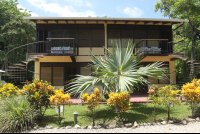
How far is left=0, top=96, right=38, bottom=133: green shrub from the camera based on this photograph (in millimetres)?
4920

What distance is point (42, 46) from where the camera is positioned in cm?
1249

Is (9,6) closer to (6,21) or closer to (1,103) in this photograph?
(6,21)

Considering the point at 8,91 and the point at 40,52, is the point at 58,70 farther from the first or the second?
the point at 8,91

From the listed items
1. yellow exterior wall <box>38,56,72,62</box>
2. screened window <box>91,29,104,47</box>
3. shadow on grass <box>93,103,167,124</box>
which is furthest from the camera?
screened window <box>91,29,104,47</box>

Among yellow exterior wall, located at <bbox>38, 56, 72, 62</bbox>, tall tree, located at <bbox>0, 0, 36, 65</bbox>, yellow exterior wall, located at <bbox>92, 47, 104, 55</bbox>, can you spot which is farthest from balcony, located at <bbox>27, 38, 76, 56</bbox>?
tall tree, located at <bbox>0, 0, 36, 65</bbox>

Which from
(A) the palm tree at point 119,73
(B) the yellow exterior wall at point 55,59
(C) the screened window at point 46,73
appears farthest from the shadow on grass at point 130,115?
(C) the screened window at point 46,73

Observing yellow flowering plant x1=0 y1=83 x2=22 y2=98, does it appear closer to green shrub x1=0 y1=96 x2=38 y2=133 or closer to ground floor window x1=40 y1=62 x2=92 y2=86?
green shrub x1=0 y1=96 x2=38 y2=133

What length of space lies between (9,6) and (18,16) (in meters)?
3.95

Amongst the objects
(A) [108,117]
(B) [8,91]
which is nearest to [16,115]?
(B) [8,91]

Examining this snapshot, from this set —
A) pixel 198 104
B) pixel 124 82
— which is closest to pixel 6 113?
pixel 124 82

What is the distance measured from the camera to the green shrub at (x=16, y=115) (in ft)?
16.1

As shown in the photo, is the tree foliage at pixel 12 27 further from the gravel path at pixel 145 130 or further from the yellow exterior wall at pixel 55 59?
the gravel path at pixel 145 130

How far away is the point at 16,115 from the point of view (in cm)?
514

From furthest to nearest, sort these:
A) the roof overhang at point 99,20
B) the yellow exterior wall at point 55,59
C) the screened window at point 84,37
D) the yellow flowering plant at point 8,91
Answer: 1. the screened window at point 84,37
2. the yellow exterior wall at point 55,59
3. the roof overhang at point 99,20
4. the yellow flowering plant at point 8,91
